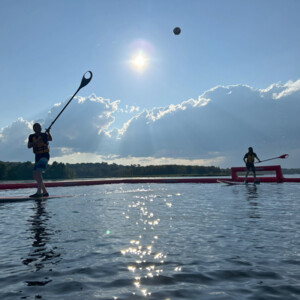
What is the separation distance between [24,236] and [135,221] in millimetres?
2455

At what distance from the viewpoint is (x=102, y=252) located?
4309mm

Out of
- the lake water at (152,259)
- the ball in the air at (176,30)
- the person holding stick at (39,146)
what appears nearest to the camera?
the lake water at (152,259)

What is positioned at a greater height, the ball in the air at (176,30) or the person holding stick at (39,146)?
the ball in the air at (176,30)

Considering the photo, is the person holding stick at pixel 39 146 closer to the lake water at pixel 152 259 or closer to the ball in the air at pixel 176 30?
the lake water at pixel 152 259

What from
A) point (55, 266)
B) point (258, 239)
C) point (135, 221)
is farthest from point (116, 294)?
point (135, 221)

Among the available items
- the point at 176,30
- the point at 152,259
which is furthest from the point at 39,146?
the point at 176,30

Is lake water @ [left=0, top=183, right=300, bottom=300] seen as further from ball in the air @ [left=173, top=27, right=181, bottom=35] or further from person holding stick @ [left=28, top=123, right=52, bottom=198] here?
ball in the air @ [left=173, top=27, right=181, bottom=35]

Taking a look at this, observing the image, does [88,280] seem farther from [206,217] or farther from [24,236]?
[206,217]

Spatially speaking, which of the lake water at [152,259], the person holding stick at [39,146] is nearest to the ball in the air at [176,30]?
the person holding stick at [39,146]

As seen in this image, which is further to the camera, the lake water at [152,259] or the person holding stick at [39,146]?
the person holding stick at [39,146]

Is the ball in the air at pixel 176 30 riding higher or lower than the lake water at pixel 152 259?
higher

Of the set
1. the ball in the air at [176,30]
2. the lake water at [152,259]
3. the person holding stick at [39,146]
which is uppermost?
the ball in the air at [176,30]

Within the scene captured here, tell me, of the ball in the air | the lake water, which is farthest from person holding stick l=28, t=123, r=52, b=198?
the ball in the air

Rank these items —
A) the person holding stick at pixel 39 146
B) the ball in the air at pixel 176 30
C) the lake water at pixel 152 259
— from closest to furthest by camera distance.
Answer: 1. the lake water at pixel 152 259
2. the person holding stick at pixel 39 146
3. the ball in the air at pixel 176 30
